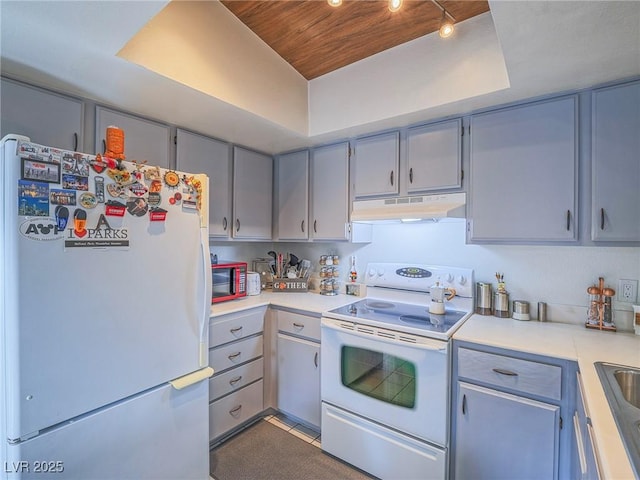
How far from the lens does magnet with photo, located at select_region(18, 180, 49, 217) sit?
3.36ft

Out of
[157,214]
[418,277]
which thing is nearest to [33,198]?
[157,214]

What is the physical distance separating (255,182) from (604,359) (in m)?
2.45

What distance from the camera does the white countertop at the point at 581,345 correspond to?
74cm

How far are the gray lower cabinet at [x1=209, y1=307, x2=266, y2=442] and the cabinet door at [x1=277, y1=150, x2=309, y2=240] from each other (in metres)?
0.77

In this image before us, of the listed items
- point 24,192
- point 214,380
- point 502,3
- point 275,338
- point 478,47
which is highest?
point 478,47

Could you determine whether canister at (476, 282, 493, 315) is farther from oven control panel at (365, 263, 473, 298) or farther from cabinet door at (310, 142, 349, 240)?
cabinet door at (310, 142, 349, 240)

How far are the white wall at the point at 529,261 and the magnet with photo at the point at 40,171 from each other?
6.67 ft

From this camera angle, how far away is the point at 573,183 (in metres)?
1.58

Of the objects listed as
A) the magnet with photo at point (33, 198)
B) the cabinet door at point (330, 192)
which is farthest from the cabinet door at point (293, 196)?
the magnet with photo at point (33, 198)

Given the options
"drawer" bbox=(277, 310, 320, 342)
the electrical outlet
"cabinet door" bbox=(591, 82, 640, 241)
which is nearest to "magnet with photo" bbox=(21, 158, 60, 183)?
"drawer" bbox=(277, 310, 320, 342)

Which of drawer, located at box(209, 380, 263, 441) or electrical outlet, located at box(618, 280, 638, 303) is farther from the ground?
electrical outlet, located at box(618, 280, 638, 303)

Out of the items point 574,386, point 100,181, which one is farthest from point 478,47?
point 100,181

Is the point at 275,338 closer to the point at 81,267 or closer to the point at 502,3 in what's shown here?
the point at 81,267

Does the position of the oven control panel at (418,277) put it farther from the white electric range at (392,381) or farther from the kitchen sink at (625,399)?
the kitchen sink at (625,399)
